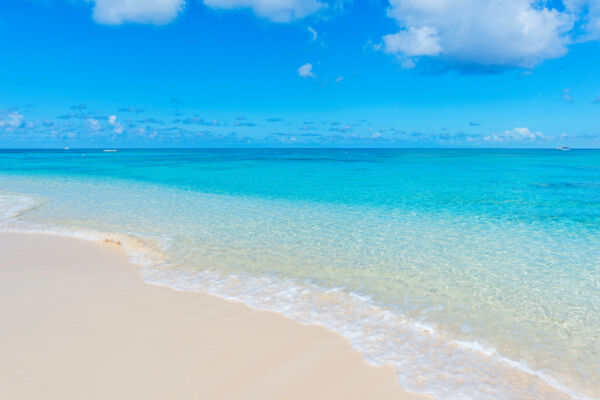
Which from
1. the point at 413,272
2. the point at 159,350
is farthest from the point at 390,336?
the point at 159,350

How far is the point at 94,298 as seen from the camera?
6.05 metres

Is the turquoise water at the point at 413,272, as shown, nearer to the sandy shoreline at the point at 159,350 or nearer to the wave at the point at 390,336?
the wave at the point at 390,336

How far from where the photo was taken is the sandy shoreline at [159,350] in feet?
12.6

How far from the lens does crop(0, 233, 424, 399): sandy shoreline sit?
3.85 metres

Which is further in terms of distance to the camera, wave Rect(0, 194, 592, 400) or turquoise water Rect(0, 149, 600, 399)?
turquoise water Rect(0, 149, 600, 399)

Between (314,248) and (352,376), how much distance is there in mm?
5092

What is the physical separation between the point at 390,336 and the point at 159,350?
308cm

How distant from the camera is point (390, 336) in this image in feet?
16.5

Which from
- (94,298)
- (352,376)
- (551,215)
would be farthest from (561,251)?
(94,298)

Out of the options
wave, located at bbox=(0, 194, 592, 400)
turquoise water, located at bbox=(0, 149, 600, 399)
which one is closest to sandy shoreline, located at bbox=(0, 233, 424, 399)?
wave, located at bbox=(0, 194, 592, 400)

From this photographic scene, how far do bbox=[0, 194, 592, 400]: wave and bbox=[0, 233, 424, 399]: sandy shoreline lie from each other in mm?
266

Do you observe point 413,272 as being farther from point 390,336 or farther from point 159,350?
point 159,350

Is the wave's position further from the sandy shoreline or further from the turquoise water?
the sandy shoreline

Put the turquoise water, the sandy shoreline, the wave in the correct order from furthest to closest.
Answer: the turquoise water, the wave, the sandy shoreline
